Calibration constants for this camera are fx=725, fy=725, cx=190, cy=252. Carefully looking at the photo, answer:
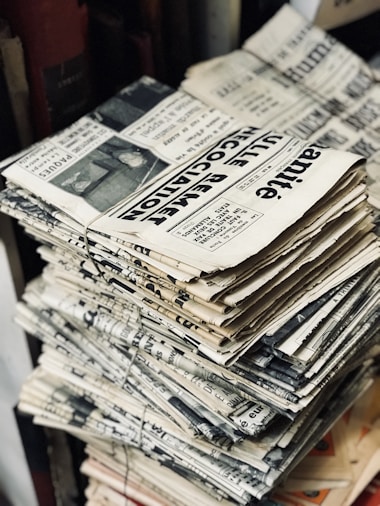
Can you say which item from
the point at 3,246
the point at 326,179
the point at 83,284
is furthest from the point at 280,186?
the point at 3,246

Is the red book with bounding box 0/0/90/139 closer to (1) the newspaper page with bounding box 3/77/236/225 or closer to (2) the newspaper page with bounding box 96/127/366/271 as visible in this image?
(1) the newspaper page with bounding box 3/77/236/225

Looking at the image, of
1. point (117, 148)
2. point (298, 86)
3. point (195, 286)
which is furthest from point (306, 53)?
point (195, 286)

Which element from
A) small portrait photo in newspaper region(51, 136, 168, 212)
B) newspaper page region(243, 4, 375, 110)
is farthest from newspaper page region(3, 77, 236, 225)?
newspaper page region(243, 4, 375, 110)

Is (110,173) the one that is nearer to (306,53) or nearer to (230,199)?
(230,199)

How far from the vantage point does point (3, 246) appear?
0.92m

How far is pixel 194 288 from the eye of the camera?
25.4 inches

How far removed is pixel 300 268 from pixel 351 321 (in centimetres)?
9

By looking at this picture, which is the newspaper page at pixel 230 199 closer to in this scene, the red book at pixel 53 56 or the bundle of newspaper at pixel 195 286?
the bundle of newspaper at pixel 195 286

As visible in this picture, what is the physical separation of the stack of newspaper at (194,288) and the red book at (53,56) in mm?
45

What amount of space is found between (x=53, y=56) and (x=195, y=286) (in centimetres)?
37

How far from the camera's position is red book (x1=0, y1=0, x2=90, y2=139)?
826 millimetres

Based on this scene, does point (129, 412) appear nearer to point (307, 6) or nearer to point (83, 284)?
point (83, 284)

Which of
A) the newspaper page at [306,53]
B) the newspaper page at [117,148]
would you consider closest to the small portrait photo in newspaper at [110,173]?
the newspaper page at [117,148]

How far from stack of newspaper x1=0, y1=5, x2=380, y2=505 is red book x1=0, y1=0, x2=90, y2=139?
45 mm
